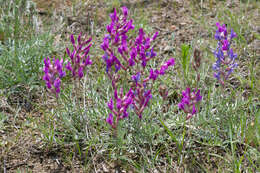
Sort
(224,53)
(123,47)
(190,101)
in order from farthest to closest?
(224,53), (123,47), (190,101)

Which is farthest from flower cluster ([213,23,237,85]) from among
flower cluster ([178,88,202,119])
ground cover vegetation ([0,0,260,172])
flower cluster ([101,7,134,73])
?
flower cluster ([101,7,134,73])

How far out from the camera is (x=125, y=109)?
2295mm

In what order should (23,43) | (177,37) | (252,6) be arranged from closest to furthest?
(23,43), (177,37), (252,6)

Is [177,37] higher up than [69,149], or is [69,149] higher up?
[177,37]

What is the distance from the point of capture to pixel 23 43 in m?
3.99

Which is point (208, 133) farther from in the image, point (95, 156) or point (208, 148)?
point (95, 156)

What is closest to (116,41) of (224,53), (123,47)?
(123,47)

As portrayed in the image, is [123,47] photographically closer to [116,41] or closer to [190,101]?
[116,41]

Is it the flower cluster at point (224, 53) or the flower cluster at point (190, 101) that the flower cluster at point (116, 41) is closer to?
the flower cluster at point (190, 101)

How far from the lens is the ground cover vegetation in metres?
2.48

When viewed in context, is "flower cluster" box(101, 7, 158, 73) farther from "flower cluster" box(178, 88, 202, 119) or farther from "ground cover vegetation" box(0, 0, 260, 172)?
"flower cluster" box(178, 88, 202, 119)

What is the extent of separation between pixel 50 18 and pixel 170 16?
1931 mm

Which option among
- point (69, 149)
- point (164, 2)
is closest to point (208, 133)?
point (69, 149)

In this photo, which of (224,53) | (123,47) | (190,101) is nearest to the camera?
(190,101)
